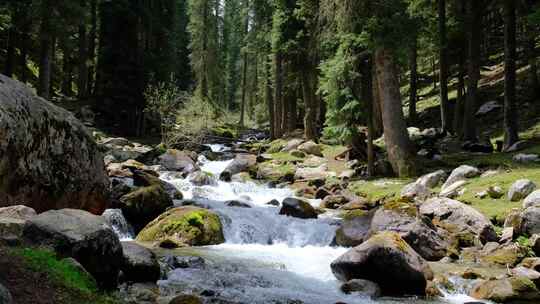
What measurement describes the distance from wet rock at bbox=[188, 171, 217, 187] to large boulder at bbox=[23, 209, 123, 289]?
1538 cm

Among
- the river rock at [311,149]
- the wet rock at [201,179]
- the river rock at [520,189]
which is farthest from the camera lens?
the river rock at [311,149]

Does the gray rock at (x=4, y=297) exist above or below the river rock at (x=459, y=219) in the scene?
above

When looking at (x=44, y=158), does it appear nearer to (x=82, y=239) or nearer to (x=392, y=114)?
(x=82, y=239)

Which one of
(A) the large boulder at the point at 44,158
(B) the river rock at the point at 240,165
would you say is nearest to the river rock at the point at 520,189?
(A) the large boulder at the point at 44,158

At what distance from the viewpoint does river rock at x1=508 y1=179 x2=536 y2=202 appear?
570 inches

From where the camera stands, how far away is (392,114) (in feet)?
71.0

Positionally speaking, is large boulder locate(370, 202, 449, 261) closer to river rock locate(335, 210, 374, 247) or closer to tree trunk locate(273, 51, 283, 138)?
river rock locate(335, 210, 374, 247)

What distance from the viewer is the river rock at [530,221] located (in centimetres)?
1212

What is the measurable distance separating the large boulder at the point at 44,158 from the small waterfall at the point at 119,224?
1.08 metres

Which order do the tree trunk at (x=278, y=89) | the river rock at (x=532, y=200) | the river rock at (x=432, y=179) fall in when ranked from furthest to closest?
the tree trunk at (x=278, y=89), the river rock at (x=432, y=179), the river rock at (x=532, y=200)

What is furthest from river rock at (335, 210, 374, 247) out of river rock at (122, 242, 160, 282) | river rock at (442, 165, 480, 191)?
river rock at (122, 242, 160, 282)

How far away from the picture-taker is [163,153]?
2831 centimetres

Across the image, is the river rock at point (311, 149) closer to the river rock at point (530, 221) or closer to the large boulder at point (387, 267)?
the river rock at point (530, 221)

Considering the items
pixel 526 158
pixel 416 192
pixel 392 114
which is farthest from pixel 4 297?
pixel 392 114
